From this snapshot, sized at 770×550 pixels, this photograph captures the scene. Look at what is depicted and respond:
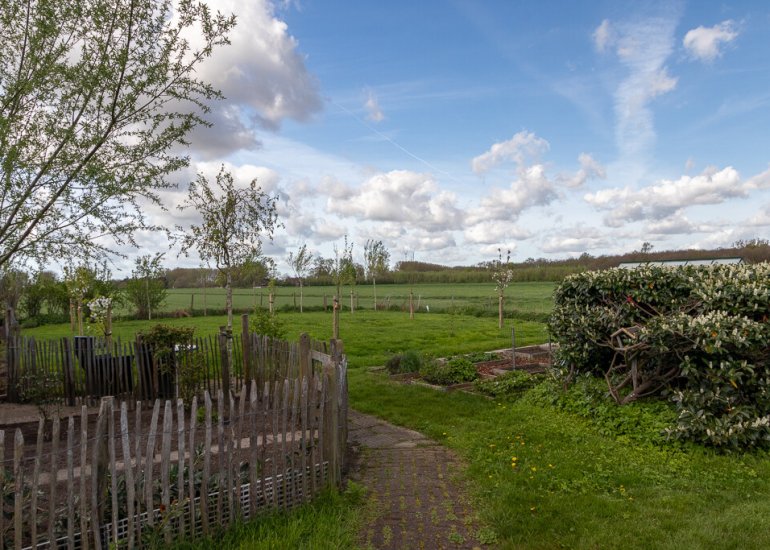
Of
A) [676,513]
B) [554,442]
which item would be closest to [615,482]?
[676,513]

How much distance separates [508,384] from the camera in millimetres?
10328

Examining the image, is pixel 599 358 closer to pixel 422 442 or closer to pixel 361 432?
pixel 422 442

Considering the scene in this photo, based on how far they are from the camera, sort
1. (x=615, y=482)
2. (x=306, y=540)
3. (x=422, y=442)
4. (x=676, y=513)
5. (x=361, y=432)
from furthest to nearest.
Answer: (x=361, y=432)
(x=422, y=442)
(x=615, y=482)
(x=676, y=513)
(x=306, y=540)

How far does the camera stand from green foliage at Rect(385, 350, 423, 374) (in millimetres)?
12402

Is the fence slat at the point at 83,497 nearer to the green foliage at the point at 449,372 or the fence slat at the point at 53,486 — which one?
the fence slat at the point at 53,486

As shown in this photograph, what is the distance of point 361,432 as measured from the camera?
26.2 ft

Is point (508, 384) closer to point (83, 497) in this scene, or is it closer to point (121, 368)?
point (121, 368)

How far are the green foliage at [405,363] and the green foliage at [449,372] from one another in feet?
1.83

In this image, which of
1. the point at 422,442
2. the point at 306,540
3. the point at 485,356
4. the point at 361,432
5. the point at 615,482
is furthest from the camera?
the point at 485,356

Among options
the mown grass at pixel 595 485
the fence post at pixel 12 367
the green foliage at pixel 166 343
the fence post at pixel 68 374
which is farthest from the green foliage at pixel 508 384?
the fence post at pixel 12 367

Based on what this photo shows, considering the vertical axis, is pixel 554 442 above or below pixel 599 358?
below

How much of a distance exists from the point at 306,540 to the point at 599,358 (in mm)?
6813

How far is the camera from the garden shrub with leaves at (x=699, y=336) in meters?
6.77

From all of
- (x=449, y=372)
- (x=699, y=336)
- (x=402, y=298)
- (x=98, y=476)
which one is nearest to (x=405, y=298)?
(x=402, y=298)
